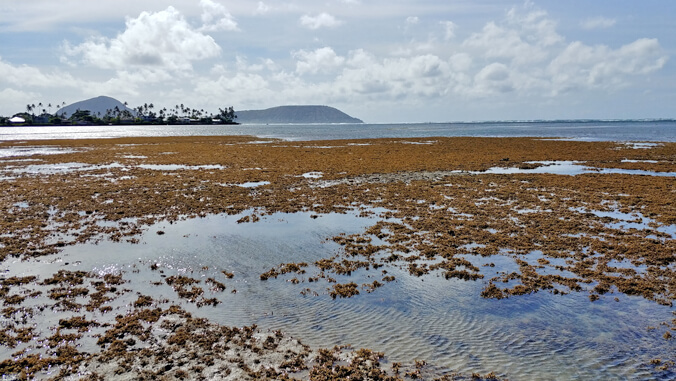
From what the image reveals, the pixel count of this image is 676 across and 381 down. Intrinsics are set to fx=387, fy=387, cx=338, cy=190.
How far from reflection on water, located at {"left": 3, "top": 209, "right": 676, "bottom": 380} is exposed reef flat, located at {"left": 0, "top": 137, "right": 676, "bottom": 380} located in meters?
0.35

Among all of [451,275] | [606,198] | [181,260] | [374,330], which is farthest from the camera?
[606,198]

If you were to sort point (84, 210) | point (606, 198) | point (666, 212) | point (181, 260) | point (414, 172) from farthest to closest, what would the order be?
1. point (414, 172)
2. point (606, 198)
3. point (84, 210)
4. point (666, 212)
5. point (181, 260)

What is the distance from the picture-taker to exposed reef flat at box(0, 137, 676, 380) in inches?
337

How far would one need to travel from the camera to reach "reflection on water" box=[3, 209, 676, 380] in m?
8.59

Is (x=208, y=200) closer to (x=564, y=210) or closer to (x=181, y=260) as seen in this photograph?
(x=181, y=260)

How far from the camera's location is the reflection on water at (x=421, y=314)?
28.2 feet

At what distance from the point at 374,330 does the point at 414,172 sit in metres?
28.4

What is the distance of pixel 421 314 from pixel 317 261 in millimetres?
5038

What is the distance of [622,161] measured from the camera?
4288 cm

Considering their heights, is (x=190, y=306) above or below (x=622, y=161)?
below

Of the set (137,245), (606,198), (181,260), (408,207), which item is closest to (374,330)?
(181,260)

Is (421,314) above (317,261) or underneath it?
underneath

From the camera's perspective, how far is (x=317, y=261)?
1451cm

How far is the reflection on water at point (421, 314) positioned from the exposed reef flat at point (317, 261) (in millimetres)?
346
